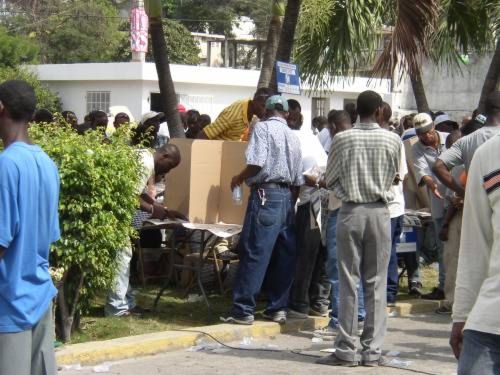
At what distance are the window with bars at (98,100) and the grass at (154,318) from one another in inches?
984

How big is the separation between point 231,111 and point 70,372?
4.32 meters

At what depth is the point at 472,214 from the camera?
3.77m

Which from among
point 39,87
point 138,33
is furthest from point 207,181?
point 138,33

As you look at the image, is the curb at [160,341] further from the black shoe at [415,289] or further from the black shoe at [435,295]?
the black shoe at [415,289]

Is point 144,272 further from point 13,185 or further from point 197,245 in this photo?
point 13,185

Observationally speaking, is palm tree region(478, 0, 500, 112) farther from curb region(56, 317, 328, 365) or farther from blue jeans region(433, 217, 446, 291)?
curb region(56, 317, 328, 365)

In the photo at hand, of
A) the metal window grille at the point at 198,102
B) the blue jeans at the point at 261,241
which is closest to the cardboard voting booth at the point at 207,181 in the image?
the blue jeans at the point at 261,241

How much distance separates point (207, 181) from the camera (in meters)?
9.30

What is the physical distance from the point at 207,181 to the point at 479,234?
5.71m

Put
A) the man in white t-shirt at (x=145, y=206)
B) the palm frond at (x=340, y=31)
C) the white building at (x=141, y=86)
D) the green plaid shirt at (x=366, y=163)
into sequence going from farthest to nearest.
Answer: the white building at (x=141, y=86) < the palm frond at (x=340, y=31) < the man in white t-shirt at (x=145, y=206) < the green plaid shirt at (x=366, y=163)

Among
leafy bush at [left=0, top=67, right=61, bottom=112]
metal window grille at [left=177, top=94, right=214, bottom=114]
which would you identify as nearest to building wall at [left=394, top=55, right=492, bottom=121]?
metal window grille at [left=177, top=94, right=214, bottom=114]

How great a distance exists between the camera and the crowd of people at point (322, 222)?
3770mm

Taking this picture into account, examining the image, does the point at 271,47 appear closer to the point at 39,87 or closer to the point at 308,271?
the point at 308,271

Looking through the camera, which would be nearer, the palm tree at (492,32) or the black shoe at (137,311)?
the black shoe at (137,311)
